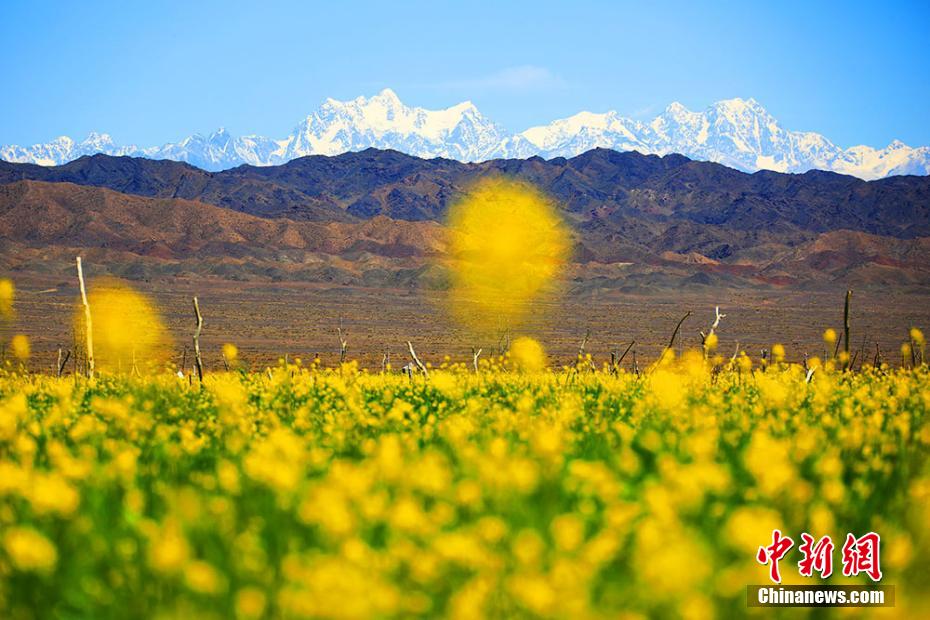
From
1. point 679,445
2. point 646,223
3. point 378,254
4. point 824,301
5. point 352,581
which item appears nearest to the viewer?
point 352,581

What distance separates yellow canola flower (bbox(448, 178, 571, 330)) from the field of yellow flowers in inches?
1483

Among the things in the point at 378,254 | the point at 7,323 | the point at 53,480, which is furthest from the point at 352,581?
the point at 378,254

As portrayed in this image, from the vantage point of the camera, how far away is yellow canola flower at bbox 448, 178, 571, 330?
5819cm

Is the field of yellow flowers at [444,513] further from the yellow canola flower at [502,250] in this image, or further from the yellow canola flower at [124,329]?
the yellow canola flower at [502,250]

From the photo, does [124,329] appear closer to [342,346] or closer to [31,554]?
[342,346]

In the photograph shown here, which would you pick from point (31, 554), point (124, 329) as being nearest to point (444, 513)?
point (31, 554)

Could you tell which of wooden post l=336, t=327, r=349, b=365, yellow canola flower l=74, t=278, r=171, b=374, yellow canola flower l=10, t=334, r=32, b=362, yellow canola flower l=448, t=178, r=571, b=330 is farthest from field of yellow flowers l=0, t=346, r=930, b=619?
yellow canola flower l=448, t=178, r=571, b=330

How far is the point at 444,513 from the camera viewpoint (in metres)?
3.59

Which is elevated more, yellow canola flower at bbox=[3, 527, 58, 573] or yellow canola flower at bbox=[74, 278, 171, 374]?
yellow canola flower at bbox=[3, 527, 58, 573]

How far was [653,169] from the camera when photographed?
170 m

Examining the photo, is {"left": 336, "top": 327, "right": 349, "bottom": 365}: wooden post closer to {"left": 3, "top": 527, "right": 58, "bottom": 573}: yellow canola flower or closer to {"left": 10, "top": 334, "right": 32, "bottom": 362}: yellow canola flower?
{"left": 10, "top": 334, "right": 32, "bottom": 362}: yellow canola flower

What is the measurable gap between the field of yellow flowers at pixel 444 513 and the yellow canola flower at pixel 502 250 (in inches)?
1483

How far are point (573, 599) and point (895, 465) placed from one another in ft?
10.1

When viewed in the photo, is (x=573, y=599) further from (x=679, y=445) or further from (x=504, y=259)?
(x=504, y=259)
